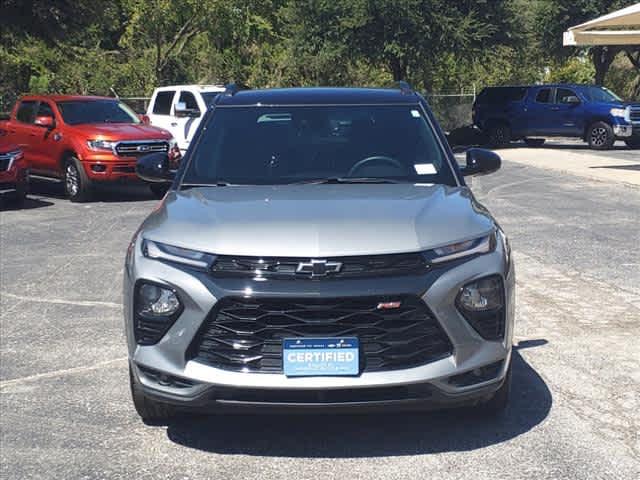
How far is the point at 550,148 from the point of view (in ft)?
93.8

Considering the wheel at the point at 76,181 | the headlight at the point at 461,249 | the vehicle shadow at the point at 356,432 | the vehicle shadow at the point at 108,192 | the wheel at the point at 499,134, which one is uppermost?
the headlight at the point at 461,249

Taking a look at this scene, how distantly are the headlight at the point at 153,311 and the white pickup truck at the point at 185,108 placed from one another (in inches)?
597

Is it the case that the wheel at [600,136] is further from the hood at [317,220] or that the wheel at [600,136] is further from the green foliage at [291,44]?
the hood at [317,220]

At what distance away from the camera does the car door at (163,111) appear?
67.3 ft

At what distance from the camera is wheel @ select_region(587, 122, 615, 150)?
1039 inches

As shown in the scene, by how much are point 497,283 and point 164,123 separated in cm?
1703

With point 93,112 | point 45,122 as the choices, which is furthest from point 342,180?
point 93,112

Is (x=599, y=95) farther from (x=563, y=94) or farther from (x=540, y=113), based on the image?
(x=540, y=113)

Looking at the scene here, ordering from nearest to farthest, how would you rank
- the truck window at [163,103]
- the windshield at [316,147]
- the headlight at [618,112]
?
the windshield at [316,147] → the truck window at [163,103] → the headlight at [618,112]

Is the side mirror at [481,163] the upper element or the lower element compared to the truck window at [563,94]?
upper

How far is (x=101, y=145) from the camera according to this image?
52.4ft

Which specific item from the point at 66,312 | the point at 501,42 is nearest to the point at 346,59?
the point at 501,42

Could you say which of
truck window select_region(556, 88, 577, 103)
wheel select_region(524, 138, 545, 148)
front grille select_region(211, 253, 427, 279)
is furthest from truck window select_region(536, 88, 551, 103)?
front grille select_region(211, 253, 427, 279)

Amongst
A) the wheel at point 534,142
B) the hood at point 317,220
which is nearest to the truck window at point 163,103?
the wheel at point 534,142
